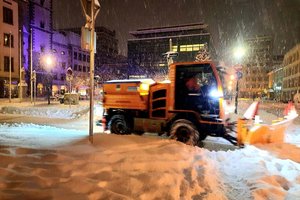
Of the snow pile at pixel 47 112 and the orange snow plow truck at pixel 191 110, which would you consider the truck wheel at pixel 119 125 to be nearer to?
the orange snow plow truck at pixel 191 110

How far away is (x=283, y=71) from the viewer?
87.7m

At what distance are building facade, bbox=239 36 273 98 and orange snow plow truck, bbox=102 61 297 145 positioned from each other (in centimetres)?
11221

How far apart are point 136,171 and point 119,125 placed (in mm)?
5831

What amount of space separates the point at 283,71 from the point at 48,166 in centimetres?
9294

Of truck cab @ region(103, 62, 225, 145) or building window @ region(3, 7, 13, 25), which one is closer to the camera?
truck cab @ region(103, 62, 225, 145)

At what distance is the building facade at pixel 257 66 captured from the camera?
5032 inches

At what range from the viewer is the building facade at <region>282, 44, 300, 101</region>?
226 ft

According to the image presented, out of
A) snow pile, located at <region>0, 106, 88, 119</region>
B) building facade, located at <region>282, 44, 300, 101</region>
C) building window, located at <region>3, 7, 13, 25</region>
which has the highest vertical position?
building window, located at <region>3, 7, 13, 25</region>

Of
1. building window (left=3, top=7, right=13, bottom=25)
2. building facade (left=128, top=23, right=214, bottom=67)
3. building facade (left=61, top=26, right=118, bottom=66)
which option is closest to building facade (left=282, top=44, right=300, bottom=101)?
building facade (left=128, top=23, right=214, bottom=67)

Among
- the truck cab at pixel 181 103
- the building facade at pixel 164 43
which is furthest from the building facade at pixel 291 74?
the truck cab at pixel 181 103

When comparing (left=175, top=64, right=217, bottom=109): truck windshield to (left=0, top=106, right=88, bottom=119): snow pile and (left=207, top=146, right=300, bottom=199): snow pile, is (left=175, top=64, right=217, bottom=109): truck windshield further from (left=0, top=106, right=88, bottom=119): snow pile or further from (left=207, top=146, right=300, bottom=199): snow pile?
(left=0, top=106, right=88, bottom=119): snow pile

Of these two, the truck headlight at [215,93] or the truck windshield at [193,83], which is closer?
the truck headlight at [215,93]

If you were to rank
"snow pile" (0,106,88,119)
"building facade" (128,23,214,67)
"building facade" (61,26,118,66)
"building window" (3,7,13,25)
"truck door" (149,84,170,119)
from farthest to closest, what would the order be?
"building facade" (61,26,118,66)
"building facade" (128,23,214,67)
"building window" (3,7,13,25)
"snow pile" (0,106,88,119)
"truck door" (149,84,170,119)

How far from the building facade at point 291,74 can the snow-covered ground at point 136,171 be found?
6442cm
